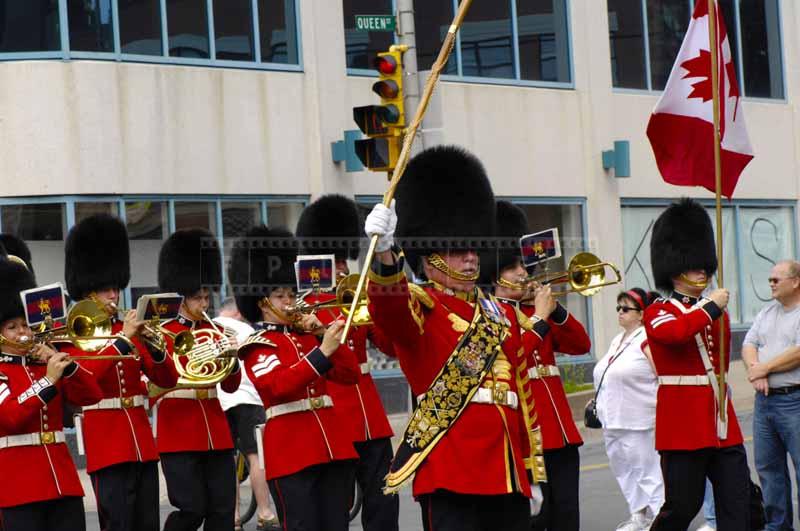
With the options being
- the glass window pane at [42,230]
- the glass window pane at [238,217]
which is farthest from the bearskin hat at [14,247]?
the glass window pane at [238,217]

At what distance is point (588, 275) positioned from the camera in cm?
972

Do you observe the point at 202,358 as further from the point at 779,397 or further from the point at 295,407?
the point at 779,397

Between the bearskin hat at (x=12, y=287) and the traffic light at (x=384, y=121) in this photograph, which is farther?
the traffic light at (x=384, y=121)

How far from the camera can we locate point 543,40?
67.1ft

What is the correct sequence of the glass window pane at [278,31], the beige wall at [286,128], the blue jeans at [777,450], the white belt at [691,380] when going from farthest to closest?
the glass window pane at [278,31] → the beige wall at [286,128] → the blue jeans at [777,450] → the white belt at [691,380]

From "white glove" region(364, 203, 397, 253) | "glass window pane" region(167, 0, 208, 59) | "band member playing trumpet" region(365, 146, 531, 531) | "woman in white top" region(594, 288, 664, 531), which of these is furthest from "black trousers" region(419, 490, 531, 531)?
"glass window pane" region(167, 0, 208, 59)

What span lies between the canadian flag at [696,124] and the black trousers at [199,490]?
10.9ft

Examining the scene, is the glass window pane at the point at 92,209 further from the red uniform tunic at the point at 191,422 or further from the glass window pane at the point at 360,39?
the red uniform tunic at the point at 191,422

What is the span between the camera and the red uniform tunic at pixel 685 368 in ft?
28.4

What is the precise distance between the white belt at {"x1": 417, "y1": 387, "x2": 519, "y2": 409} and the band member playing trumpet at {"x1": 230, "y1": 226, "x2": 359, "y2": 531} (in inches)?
69.9

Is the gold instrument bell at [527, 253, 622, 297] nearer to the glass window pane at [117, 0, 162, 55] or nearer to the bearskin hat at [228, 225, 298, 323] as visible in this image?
the bearskin hat at [228, 225, 298, 323]

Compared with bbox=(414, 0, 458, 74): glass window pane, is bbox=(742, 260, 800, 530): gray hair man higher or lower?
lower

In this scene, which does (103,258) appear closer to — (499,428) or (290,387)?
(290,387)

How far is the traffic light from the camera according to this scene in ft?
38.9
